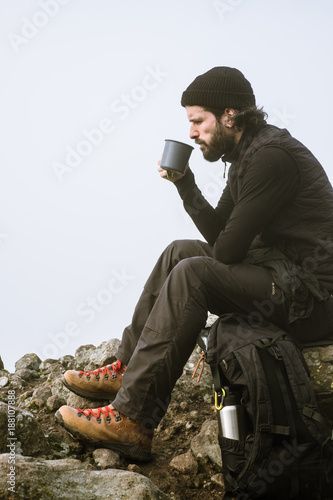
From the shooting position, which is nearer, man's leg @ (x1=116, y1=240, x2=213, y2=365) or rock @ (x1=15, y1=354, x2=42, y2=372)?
man's leg @ (x1=116, y1=240, x2=213, y2=365)

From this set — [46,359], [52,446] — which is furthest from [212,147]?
[46,359]

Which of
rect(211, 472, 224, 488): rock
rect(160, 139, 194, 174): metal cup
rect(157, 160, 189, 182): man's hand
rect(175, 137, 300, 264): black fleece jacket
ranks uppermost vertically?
rect(160, 139, 194, 174): metal cup

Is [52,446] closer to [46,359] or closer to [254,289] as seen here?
[254,289]

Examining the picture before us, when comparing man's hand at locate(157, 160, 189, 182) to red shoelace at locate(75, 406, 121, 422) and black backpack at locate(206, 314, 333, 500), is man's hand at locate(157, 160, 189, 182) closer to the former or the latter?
black backpack at locate(206, 314, 333, 500)

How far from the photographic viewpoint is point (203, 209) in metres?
4.61

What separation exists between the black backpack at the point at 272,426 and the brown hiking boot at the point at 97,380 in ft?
4.18

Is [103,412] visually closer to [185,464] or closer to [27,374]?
[185,464]

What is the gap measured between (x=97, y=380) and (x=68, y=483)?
188cm

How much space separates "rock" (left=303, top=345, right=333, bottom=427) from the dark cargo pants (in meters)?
0.48

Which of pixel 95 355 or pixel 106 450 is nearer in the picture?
pixel 106 450

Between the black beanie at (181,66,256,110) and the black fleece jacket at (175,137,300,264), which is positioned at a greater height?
the black beanie at (181,66,256,110)

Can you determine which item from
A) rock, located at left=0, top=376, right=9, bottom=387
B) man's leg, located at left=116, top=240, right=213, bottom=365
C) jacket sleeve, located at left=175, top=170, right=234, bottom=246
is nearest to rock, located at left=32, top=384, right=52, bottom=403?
rock, located at left=0, top=376, right=9, bottom=387

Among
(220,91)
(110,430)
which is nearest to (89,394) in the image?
(110,430)

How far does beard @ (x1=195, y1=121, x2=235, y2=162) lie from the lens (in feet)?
14.2
